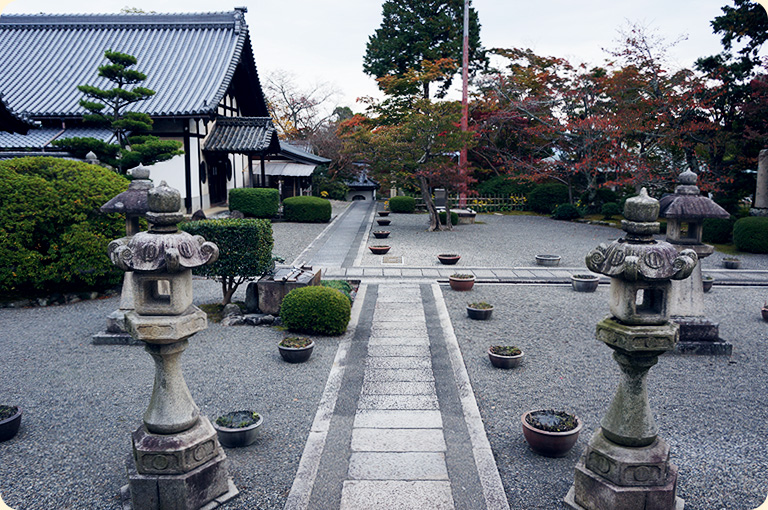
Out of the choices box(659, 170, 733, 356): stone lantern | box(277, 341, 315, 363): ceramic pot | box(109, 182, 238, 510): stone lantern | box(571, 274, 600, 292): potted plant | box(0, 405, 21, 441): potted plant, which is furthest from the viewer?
box(571, 274, 600, 292): potted plant

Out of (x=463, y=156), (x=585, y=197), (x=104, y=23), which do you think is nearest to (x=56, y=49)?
(x=104, y=23)

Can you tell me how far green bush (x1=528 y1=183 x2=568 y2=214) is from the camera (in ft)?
95.1

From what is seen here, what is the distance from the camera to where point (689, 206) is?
7.89 metres

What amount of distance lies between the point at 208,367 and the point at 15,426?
2254 mm

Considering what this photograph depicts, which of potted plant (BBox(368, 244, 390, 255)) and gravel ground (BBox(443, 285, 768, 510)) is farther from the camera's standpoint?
potted plant (BBox(368, 244, 390, 255))

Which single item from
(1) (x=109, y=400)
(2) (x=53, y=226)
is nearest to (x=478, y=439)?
(1) (x=109, y=400)

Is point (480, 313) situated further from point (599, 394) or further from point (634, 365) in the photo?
point (634, 365)

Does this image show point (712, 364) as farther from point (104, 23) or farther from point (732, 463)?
point (104, 23)

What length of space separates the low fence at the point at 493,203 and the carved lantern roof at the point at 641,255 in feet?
86.9

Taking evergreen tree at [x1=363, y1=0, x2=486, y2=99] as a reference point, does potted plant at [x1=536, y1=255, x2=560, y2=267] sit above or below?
below

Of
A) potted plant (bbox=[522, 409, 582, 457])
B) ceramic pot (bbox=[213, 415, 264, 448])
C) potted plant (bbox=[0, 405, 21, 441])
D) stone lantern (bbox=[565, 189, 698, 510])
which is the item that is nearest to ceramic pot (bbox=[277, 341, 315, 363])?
ceramic pot (bbox=[213, 415, 264, 448])

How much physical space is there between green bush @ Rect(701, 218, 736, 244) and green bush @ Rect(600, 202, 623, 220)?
6.52 meters

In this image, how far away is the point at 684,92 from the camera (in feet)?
67.1

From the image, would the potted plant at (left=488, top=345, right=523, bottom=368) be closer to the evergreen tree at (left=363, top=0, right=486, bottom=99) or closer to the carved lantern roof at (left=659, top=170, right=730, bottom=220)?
the carved lantern roof at (left=659, top=170, right=730, bottom=220)
